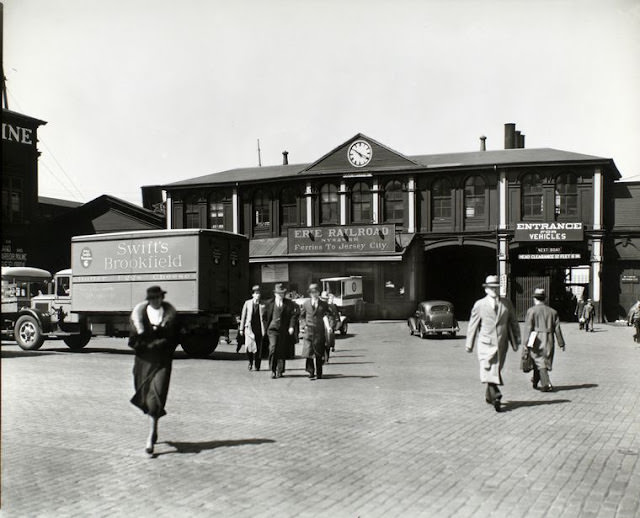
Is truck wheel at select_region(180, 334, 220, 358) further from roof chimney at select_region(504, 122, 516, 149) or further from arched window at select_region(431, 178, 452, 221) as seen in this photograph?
roof chimney at select_region(504, 122, 516, 149)

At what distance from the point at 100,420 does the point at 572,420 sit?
227 inches

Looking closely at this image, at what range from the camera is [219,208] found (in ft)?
135

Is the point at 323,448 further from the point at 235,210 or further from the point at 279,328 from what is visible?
the point at 235,210

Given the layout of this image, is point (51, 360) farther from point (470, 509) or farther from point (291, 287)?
point (291, 287)

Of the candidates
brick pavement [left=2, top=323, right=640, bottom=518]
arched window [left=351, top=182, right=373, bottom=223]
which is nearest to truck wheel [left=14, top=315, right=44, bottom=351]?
brick pavement [left=2, top=323, right=640, bottom=518]

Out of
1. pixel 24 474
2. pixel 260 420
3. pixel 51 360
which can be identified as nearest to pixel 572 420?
pixel 260 420

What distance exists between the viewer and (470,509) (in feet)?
17.1

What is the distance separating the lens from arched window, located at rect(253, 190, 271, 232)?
40250 mm

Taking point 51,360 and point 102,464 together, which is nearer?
point 102,464

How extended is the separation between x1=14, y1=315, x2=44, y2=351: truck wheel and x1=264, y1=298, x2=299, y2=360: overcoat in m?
7.69

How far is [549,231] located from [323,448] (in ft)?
96.8

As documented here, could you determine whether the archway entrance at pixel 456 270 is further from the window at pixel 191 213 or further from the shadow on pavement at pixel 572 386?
the shadow on pavement at pixel 572 386

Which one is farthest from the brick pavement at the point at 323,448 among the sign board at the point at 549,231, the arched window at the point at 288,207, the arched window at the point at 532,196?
the arched window at the point at 288,207

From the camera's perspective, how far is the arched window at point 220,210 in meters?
40.9
